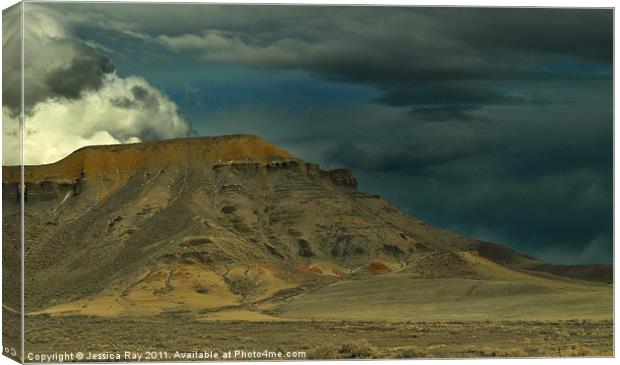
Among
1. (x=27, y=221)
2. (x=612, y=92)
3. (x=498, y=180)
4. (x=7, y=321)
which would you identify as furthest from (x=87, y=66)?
(x=612, y=92)

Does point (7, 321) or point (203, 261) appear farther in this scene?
point (203, 261)

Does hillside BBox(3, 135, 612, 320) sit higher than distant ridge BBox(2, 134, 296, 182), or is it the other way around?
distant ridge BBox(2, 134, 296, 182)

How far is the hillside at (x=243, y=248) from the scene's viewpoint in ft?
159

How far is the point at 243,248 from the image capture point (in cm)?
6284

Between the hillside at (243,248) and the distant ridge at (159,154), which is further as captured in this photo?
the distant ridge at (159,154)

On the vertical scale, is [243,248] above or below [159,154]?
below

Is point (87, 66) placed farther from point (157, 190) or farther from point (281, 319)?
point (157, 190)

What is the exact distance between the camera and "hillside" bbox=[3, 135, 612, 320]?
159 ft

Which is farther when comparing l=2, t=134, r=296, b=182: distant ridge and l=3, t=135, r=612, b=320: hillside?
l=2, t=134, r=296, b=182: distant ridge

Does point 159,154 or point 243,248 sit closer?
point 159,154

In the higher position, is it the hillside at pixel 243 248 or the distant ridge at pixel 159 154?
the distant ridge at pixel 159 154

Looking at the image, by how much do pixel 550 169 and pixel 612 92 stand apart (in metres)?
3.50

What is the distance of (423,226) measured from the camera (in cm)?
5344

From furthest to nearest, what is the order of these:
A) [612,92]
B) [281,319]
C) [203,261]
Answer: [203,261] → [281,319] → [612,92]
